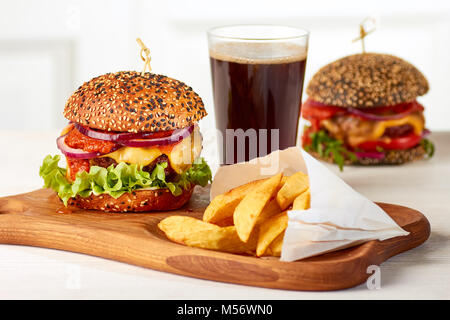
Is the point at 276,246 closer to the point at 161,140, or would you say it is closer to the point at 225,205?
the point at 225,205

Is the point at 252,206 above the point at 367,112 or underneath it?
above

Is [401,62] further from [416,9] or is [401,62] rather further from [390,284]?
[416,9]

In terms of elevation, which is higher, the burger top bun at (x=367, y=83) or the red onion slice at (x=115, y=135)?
the red onion slice at (x=115, y=135)

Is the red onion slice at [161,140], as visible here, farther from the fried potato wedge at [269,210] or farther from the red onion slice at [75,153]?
the fried potato wedge at [269,210]

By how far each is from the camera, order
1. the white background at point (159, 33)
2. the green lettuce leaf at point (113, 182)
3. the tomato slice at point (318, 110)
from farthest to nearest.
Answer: the white background at point (159, 33) → the tomato slice at point (318, 110) → the green lettuce leaf at point (113, 182)

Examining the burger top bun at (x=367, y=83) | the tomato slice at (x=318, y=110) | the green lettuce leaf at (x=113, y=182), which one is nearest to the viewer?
the green lettuce leaf at (x=113, y=182)

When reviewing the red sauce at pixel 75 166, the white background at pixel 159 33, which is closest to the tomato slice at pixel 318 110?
the red sauce at pixel 75 166

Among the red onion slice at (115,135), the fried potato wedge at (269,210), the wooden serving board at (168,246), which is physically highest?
the red onion slice at (115,135)

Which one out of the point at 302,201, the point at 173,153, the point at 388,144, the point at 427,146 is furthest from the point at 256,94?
the point at 427,146
